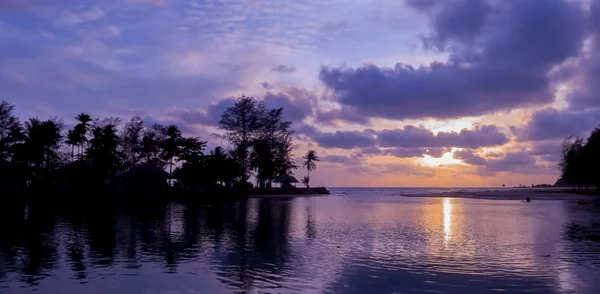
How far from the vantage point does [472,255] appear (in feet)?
61.7

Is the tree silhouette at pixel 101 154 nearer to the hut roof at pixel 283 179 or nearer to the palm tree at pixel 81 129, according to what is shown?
the palm tree at pixel 81 129

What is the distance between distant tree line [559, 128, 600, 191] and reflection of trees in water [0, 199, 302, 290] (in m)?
65.0

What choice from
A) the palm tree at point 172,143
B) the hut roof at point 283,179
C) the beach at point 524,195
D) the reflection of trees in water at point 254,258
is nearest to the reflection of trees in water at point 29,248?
the reflection of trees in water at point 254,258

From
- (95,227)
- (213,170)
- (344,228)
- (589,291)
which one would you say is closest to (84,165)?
(213,170)

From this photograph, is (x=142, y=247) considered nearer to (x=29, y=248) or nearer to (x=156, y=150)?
(x=29, y=248)

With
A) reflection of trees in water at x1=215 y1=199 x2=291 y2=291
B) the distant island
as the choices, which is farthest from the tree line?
reflection of trees in water at x1=215 y1=199 x2=291 y2=291

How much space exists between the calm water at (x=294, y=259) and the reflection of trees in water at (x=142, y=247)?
0.04m

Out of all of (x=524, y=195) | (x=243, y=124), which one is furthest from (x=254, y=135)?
(x=524, y=195)

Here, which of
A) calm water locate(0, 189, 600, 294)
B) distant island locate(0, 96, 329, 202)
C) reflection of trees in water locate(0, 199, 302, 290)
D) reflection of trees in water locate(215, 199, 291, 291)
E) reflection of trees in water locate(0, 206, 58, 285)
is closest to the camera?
calm water locate(0, 189, 600, 294)

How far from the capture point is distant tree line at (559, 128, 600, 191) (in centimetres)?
7781

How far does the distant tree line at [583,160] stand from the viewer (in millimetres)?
77812

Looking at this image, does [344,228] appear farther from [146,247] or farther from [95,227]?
[95,227]

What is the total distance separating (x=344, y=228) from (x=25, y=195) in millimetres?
38646

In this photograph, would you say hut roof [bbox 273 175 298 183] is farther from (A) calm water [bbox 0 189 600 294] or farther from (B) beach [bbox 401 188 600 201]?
(A) calm water [bbox 0 189 600 294]
